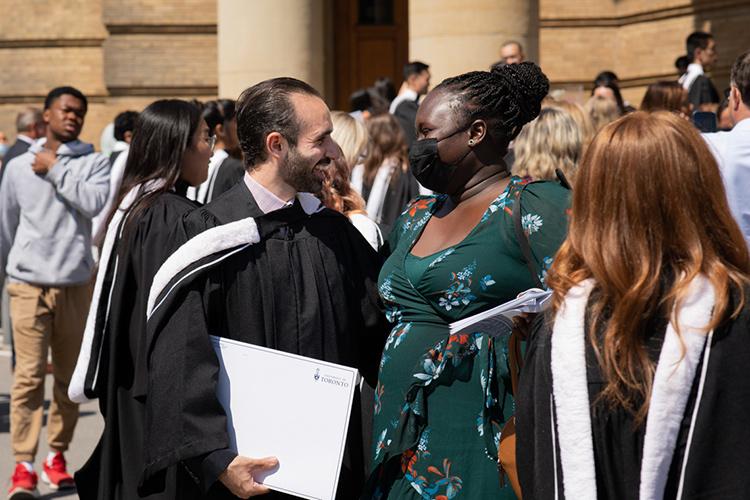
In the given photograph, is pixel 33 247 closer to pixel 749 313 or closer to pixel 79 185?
pixel 79 185

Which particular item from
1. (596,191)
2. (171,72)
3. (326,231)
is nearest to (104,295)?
(326,231)

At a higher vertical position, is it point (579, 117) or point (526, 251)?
point (579, 117)

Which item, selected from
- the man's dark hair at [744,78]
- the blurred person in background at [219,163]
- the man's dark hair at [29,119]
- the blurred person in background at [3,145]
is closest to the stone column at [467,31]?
the blurred person in background at [219,163]

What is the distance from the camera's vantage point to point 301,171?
12.9ft

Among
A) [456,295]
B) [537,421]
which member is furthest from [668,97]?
[537,421]

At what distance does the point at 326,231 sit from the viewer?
13.3ft

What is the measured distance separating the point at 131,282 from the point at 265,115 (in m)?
1.55

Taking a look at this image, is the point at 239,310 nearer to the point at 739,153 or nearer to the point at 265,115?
the point at 265,115

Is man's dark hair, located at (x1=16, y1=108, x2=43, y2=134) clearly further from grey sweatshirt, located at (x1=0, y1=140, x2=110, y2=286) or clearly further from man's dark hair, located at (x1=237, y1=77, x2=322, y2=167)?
man's dark hair, located at (x1=237, y1=77, x2=322, y2=167)

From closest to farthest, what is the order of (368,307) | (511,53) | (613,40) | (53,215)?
(368,307) < (53,215) < (511,53) < (613,40)

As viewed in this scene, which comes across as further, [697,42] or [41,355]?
[697,42]

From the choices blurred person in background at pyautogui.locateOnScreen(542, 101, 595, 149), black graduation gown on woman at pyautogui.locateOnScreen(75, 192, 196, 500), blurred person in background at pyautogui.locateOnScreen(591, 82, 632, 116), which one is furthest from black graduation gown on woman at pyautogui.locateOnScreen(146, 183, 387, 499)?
blurred person in background at pyautogui.locateOnScreen(591, 82, 632, 116)

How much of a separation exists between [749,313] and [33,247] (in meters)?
5.97

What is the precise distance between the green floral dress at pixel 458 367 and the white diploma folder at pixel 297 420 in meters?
0.17
